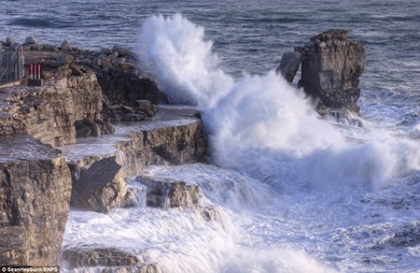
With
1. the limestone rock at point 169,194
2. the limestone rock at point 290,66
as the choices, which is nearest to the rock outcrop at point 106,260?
the limestone rock at point 169,194

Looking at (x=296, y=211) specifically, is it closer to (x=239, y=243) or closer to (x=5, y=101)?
(x=239, y=243)

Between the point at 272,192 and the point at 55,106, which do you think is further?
the point at 272,192

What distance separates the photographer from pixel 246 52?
35.7 meters

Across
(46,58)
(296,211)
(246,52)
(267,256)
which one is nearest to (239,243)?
(267,256)

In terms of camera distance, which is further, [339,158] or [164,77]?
[164,77]

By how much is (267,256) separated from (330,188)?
4.86m


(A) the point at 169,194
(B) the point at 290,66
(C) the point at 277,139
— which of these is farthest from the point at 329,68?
(A) the point at 169,194

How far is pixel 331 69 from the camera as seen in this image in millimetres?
25250

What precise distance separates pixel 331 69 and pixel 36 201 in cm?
1386

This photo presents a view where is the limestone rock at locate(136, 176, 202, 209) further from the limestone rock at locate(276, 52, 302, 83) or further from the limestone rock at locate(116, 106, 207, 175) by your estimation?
the limestone rock at locate(276, 52, 302, 83)

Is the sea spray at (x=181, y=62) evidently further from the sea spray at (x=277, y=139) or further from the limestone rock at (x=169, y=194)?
the limestone rock at (x=169, y=194)

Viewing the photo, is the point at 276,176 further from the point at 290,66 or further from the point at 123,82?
the point at 290,66

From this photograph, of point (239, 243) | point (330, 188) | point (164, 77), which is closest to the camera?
point (239, 243)

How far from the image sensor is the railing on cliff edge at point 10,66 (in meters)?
18.0
